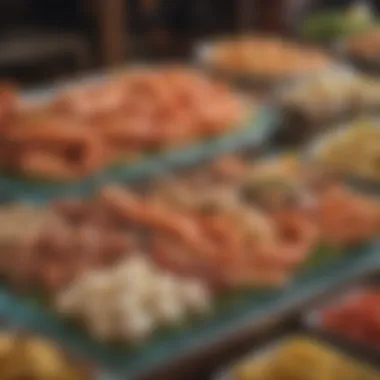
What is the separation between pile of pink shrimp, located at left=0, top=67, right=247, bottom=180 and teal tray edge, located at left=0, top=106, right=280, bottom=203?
0.02 metres

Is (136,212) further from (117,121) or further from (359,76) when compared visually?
(359,76)

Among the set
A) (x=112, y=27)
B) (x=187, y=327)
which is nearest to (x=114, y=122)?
(x=187, y=327)

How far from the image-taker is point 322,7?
3.78m

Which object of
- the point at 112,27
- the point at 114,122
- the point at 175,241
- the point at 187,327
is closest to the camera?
the point at 187,327

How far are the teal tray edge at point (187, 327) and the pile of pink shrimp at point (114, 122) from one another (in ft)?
1.50

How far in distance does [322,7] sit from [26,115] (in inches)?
81.4

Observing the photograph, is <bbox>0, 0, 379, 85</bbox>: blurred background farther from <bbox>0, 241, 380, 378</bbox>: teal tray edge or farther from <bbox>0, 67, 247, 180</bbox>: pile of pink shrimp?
<bbox>0, 241, 380, 378</bbox>: teal tray edge

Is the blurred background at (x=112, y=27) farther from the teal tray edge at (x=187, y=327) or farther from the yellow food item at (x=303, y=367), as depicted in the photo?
the yellow food item at (x=303, y=367)

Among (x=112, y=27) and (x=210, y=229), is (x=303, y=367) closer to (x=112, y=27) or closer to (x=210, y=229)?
(x=210, y=229)

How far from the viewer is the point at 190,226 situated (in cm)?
148

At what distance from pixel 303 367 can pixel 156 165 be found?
723mm

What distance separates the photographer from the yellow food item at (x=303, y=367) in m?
1.14

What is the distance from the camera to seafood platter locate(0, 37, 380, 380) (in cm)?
122

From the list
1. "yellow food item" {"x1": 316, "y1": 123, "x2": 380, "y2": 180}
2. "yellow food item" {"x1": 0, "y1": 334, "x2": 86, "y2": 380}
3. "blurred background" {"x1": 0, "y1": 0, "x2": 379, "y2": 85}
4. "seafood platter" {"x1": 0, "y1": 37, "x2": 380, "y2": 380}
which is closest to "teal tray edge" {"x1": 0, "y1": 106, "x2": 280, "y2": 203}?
"seafood platter" {"x1": 0, "y1": 37, "x2": 380, "y2": 380}
